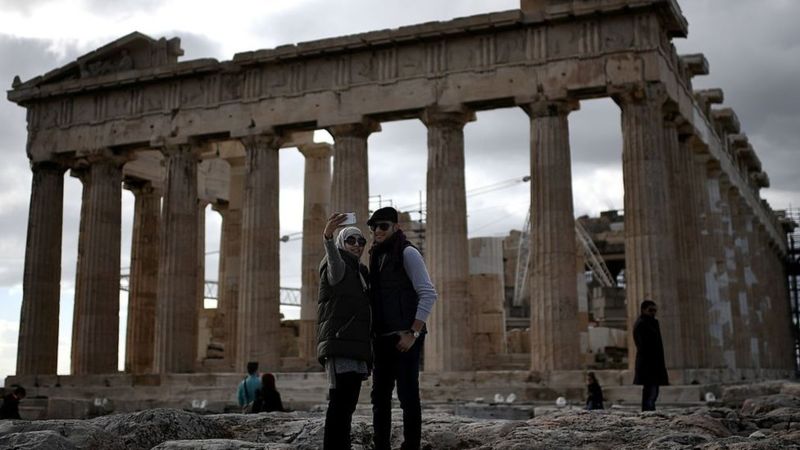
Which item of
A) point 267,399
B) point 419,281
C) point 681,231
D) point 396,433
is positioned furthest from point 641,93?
point 419,281

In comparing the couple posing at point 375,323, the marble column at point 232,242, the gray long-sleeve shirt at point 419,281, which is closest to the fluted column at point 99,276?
the marble column at point 232,242

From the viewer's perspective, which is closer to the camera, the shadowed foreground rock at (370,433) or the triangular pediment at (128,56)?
the shadowed foreground rock at (370,433)

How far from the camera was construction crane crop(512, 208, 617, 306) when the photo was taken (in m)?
49.5

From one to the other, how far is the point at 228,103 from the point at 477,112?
7.93 m

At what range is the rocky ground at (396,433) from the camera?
7934 millimetres

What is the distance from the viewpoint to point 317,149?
121 feet

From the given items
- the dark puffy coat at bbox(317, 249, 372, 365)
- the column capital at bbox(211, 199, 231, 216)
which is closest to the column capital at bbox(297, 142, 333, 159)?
the column capital at bbox(211, 199, 231, 216)

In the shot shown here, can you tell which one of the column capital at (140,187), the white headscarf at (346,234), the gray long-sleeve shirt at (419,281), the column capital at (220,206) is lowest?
the gray long-sleeve shirt at (419,281)

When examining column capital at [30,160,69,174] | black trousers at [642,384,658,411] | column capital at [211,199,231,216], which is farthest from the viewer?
column capital at [211,199,231,216]

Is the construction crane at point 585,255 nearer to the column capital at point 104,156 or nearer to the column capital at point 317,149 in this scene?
the column capital at point 317,149

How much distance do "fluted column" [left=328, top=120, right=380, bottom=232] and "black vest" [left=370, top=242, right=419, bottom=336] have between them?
812 inches

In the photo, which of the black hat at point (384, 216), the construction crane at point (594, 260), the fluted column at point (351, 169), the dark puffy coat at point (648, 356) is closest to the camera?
the black hat at point (384, 216)

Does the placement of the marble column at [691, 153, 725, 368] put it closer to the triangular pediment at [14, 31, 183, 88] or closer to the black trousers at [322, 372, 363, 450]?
the triangular pediment at [14, 31, 183, 88]

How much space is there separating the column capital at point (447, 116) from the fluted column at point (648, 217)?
4.35 meters
